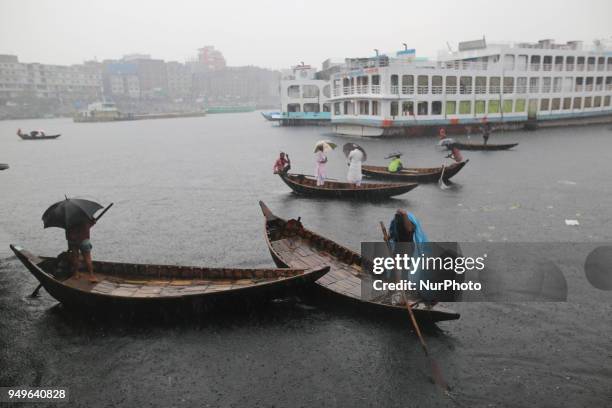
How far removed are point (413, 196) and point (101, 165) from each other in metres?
28.9

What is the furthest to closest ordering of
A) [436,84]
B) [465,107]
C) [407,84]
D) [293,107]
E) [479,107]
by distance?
[293,107] < [479,107] < [465,107] < [436,84] < [407,84]

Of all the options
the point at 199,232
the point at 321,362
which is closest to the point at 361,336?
the point at 321,362

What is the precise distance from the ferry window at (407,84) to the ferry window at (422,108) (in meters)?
2.52

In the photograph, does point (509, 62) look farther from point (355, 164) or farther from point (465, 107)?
point (355, 164)

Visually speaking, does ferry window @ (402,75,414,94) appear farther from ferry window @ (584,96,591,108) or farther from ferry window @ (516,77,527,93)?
ferry window @ (584,96,591,108)

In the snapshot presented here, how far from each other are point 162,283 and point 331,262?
13.4 feet

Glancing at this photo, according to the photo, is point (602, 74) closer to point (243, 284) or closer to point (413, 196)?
point (413, 196)

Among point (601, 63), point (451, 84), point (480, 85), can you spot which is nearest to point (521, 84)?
point (480, 85)

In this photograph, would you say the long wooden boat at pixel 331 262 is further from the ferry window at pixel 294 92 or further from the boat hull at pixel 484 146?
the ferry window at pixel 294 92

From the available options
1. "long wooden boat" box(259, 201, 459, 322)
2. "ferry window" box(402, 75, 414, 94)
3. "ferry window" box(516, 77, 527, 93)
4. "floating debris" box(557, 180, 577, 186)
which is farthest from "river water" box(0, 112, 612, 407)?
"ferry window" box(516, 77, 527, 93)

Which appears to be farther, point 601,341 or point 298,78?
point 298,78

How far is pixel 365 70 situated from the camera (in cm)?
4862

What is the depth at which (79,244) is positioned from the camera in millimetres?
9719

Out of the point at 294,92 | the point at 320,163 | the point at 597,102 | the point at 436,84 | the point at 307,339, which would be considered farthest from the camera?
the point at 294,92
